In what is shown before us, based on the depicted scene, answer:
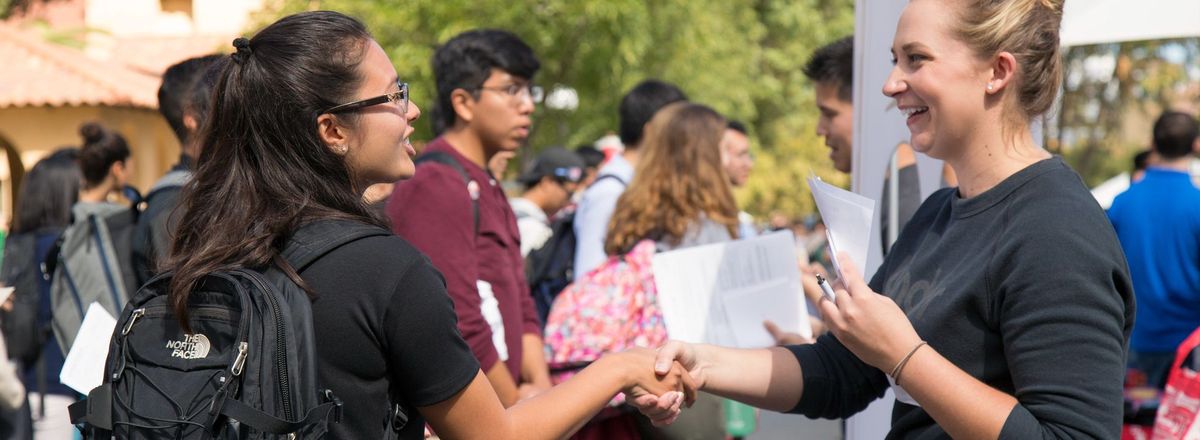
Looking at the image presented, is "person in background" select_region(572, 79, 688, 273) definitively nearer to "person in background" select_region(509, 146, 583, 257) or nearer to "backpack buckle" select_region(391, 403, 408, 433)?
"person in background" select_region(509, 146, 583, 257)

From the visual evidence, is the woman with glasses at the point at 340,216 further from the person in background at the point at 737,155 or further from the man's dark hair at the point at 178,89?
the person in background at the point at 737,155

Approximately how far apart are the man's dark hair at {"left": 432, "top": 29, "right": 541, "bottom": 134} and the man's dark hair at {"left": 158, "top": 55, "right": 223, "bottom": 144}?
29.6 inches

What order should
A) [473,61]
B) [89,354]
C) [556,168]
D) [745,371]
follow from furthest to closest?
[556,168] → [473,61] → [745,371] → [89,354]

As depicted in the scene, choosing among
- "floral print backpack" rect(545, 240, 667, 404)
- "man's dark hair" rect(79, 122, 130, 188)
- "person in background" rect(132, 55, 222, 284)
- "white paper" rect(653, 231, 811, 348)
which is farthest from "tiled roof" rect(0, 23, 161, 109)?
"white paper" rect(653, 231, 811, 348)

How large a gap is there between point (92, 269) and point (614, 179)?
2.34 metres

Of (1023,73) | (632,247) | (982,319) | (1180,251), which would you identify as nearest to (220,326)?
(982,319)

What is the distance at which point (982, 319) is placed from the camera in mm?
2041

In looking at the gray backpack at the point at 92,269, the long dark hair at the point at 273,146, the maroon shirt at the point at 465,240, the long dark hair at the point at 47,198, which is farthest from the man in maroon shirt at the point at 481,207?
the long dark hair at the point at 47,198

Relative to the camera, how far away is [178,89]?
3801 millimetres

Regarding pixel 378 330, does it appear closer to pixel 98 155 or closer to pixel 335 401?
pixel 335 401

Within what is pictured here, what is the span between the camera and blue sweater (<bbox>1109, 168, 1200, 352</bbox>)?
20.1 ft

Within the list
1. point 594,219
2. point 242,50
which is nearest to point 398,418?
point 242,50

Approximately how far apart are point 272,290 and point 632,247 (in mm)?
2751

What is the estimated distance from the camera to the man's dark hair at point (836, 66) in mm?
4238
